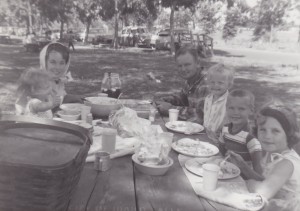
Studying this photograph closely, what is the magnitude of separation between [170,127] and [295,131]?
3.02ft

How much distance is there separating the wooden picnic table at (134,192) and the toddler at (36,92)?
979 mm

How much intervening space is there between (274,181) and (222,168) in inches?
10.8

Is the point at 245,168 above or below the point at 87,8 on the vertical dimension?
below

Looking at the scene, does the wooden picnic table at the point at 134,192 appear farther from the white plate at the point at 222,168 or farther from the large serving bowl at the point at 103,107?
the large serving bowl at the point at 103,107

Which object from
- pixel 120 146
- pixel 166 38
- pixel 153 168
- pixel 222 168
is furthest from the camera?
pixel 166 38

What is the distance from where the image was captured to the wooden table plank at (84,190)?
1.30 meters

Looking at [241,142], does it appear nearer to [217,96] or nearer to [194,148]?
[194,148]

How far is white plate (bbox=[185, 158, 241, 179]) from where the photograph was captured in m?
1.66

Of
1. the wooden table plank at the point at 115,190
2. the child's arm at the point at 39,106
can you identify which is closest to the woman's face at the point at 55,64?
the child's arm at the point at 39,106

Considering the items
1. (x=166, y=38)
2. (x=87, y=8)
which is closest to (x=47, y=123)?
(x=166, y=38)

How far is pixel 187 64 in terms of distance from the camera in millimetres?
3584

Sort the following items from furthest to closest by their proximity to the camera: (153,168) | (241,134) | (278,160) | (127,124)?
(241,134)
(127,124)
(278,160)
(153,168)

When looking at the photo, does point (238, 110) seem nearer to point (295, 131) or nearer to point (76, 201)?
point (295, 131)

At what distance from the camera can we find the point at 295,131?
6.55ft
